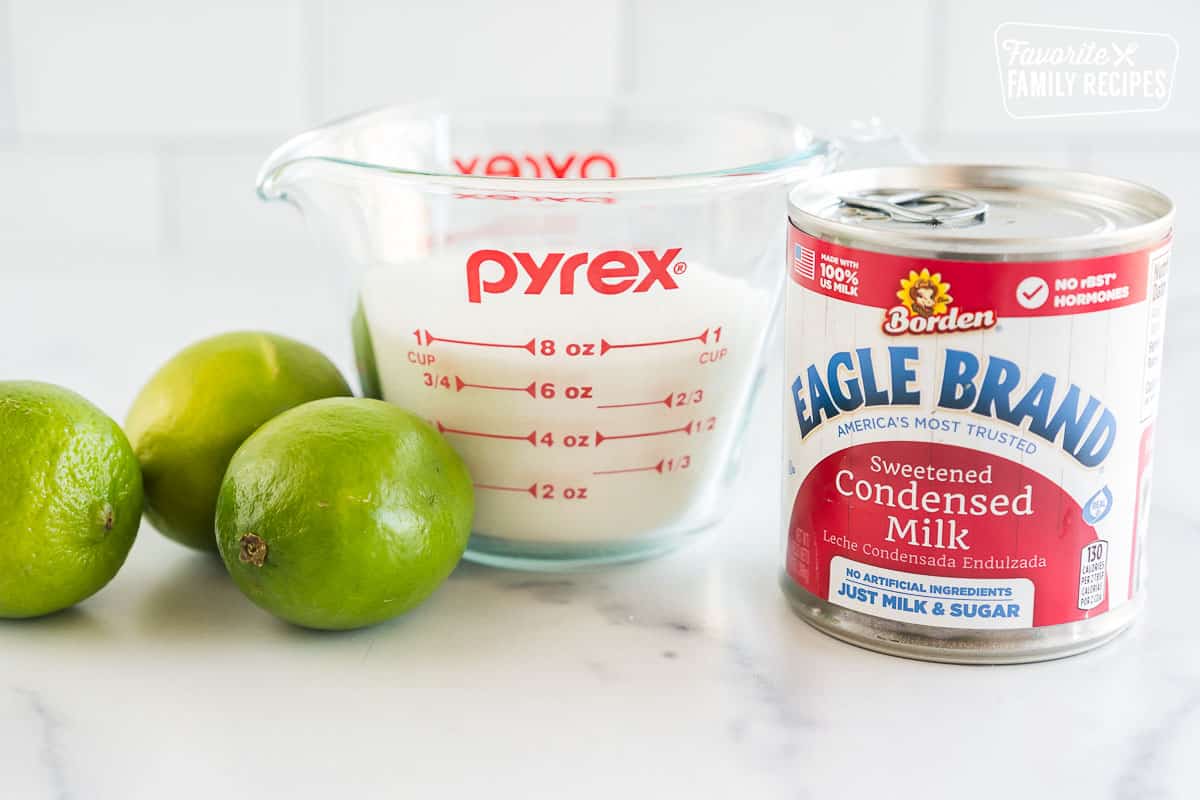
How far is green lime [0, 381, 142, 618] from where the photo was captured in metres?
0.70

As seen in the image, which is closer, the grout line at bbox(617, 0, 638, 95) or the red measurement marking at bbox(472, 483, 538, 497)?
the red measurement marking at bbox(472, 483, 538, 497)

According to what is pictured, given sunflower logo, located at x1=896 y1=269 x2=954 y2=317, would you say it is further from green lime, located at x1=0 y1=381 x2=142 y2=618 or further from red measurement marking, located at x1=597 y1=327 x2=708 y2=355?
green lime, located at x1=0 y1=381 x2=142 y2=618

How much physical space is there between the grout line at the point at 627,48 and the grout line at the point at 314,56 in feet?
0.95

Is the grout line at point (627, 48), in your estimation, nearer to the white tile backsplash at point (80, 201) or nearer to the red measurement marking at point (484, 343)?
the white tile backsplash at point (80, 201)

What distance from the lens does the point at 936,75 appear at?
142 cm

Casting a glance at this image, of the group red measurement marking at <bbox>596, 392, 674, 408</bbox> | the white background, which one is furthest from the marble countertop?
red measurement marking at <bbox>596, 392, 674, 408</bbox>

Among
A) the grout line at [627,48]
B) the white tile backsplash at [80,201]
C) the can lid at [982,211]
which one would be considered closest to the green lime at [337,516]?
the can lid at [982,211]

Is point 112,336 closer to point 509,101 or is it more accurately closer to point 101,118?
point 101,118

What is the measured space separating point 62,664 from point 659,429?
0.33 m

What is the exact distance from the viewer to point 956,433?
660 mm

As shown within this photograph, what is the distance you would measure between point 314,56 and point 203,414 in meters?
0.75

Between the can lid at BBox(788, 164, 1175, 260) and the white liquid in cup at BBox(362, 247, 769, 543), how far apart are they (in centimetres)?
10

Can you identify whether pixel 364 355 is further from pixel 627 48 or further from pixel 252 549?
pixel 627 48

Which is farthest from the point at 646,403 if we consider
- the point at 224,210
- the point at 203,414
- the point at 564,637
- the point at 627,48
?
the point at 224,210
